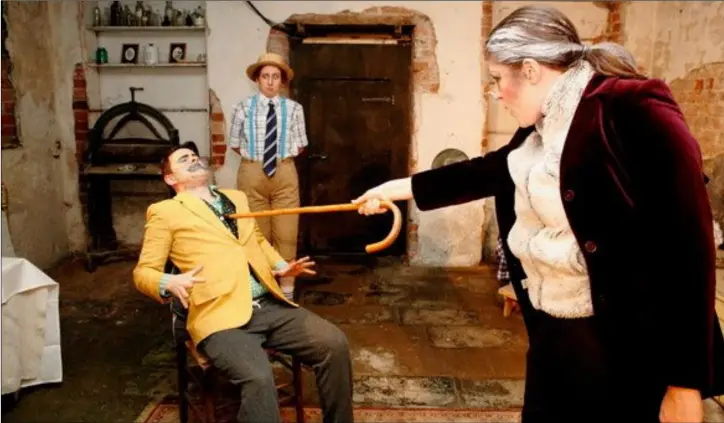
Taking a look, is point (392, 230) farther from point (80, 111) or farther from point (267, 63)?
point (80, 111)

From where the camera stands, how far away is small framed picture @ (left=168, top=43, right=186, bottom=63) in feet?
16.9

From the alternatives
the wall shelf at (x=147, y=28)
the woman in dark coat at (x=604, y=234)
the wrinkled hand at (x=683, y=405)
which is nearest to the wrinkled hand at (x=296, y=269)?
the woman in dark coat at (x=604, y=234)

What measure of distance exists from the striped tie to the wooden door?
805 mm

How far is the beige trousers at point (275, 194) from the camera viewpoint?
4172mm

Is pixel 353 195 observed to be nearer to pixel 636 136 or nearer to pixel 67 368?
pixel 67 368

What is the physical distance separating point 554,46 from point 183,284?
4.90ft

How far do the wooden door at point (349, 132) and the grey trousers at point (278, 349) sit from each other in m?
2.75

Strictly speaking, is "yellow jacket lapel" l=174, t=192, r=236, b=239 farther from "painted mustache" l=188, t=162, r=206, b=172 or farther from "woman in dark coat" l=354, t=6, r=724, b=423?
"woman in dark coat" l=354, t=6, r=724, b=423

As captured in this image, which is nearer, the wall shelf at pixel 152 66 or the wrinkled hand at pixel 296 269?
the wrinkled hand at pixel 296 269

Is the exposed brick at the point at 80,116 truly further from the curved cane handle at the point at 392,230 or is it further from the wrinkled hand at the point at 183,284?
the curved cane handle at the point at 392,230

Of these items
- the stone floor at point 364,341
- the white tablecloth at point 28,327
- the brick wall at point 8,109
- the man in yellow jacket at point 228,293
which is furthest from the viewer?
the brick wall at point 8,109

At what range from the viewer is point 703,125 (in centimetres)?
407

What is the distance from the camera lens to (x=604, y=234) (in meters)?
1.23

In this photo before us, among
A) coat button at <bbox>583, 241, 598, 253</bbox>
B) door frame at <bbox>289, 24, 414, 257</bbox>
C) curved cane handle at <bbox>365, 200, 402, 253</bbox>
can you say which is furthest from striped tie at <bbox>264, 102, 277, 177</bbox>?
coat button at <bbox>583, 241, 598, 253</bbox>
